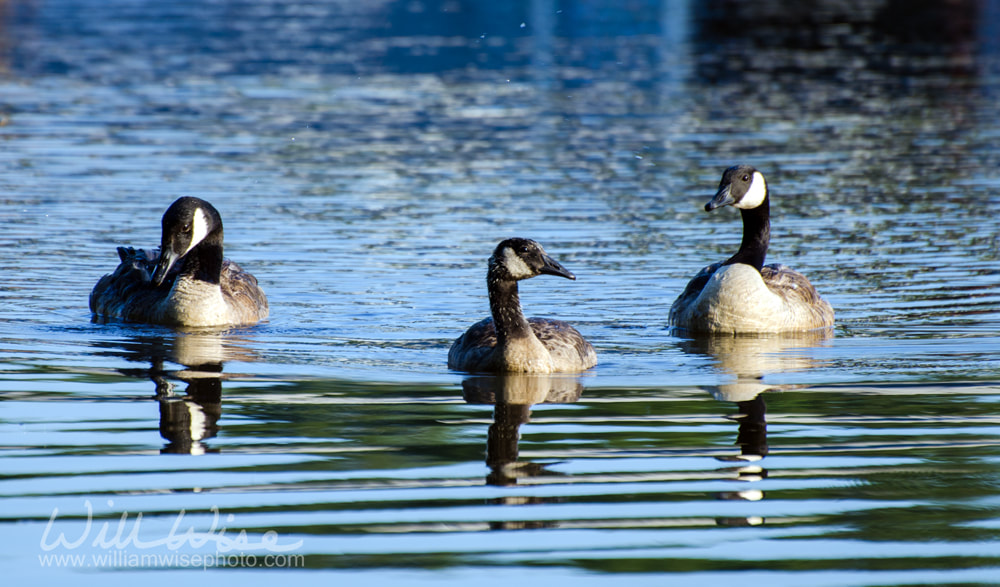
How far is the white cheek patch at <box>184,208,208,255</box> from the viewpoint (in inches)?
651

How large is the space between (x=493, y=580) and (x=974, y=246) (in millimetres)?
14238

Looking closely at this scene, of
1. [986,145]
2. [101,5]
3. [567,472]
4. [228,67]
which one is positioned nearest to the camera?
[567,472]

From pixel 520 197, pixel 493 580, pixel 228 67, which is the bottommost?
pixel 493 580

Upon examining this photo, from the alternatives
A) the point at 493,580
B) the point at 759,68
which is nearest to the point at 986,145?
the point at 759,68

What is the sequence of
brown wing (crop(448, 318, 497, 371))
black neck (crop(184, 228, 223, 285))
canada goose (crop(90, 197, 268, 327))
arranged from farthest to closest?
black neck (crop(184, 228, 223, 285)) → canada goose (crop(90, 197, 268, 327)) → brown wing (crop(448, 318, 497, 371))

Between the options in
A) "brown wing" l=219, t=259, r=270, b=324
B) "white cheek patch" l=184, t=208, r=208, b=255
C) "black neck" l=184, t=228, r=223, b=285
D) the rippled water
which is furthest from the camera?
"black neck" l=184, t=228, r=223, b=285

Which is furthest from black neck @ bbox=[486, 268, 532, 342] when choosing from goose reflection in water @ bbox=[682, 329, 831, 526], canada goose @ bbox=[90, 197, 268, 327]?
canada goose @ bbox=[90, 197, 268, 327]

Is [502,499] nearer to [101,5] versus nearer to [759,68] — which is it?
[759,68]

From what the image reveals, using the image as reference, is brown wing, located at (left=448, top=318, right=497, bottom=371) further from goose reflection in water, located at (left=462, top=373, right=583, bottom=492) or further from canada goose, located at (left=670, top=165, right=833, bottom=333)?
canada goose, located at (left=670, top=165, right=833, bottom=333)

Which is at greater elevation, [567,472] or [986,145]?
[986,145]

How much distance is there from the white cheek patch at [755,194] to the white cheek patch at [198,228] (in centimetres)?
578

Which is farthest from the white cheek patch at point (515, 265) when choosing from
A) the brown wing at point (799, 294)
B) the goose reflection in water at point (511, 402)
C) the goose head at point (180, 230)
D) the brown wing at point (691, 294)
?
the goose head at point (180, 230)

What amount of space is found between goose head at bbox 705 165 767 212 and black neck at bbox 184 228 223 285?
17.7 feet

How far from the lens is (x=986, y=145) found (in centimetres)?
3030
